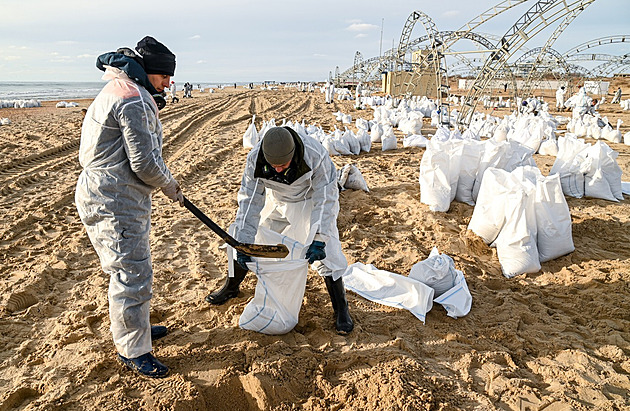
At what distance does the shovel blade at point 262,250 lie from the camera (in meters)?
2.14

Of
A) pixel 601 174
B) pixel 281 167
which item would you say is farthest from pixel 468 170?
pixel 281 167

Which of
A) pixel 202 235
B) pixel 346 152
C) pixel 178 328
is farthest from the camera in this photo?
pixel 346 152

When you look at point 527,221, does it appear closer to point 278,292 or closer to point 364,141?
point 278,292

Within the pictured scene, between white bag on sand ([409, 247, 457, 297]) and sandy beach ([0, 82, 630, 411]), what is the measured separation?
5.7 inches

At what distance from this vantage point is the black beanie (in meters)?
1.82

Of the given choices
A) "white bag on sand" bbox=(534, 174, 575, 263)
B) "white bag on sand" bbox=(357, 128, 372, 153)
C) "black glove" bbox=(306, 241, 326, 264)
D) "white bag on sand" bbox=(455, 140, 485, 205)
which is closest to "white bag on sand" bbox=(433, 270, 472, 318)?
"black glove" bbox=(306, 241, 326, 264)

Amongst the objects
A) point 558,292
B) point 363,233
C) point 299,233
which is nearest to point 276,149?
point 299,233

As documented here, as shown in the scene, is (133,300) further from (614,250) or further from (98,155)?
(614,250)

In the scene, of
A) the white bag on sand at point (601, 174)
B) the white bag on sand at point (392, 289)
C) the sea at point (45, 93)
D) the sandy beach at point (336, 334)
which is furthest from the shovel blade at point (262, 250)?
the sea at point (45, 93)

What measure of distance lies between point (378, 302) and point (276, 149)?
1.31 metres

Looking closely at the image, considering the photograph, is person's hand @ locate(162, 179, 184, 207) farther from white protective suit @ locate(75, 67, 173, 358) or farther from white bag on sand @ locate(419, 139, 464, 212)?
white bag on sand @ locate(419, 139, 464, 212)

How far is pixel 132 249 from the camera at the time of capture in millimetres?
1823

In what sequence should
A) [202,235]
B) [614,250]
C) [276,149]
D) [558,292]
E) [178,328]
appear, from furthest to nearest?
1. [202,235]
2. [614,250]
3. [558,292]
4. [178,328]
5. [276,149]

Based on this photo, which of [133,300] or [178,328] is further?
[178,328]
